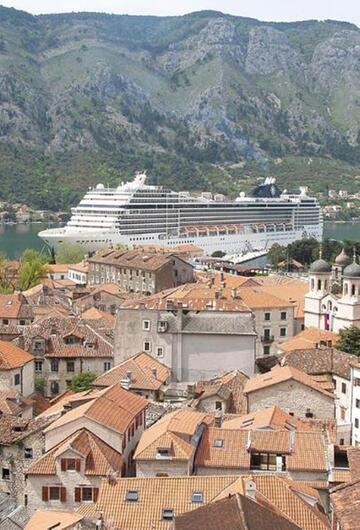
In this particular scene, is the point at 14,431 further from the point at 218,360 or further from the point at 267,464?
the point at 218,360

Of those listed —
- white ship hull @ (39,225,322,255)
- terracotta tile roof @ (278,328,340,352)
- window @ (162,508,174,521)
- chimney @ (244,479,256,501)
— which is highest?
chimney @ (244,479,256,501)

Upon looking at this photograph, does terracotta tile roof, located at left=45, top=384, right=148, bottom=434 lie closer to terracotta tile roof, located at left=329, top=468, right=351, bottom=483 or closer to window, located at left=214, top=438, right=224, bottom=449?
window, located at left=214, top=438, right=224, bottom=449

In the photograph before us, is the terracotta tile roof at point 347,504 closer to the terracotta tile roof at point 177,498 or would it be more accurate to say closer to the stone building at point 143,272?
the terracotta tile roof at point 177,498

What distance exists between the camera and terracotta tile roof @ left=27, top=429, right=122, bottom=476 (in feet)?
83.7

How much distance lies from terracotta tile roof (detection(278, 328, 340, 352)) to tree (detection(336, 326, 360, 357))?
1.20 metres

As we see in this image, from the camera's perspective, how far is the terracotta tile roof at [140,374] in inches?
1426

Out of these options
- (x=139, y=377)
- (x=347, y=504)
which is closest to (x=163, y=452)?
(x=347, y=504)

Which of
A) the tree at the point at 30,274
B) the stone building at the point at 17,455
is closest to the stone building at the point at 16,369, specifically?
the stone building at the point at 17,455

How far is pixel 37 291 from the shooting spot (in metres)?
65.3

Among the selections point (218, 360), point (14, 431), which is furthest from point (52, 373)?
point (14, 431)

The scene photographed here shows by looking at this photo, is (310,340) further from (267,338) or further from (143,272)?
(143,272)

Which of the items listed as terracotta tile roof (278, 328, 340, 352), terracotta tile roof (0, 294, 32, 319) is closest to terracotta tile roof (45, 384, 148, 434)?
terracotta tile roof (278, 328, 340, 352)

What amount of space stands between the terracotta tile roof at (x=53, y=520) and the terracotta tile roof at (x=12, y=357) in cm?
1461

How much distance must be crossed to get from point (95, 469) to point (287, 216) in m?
142
